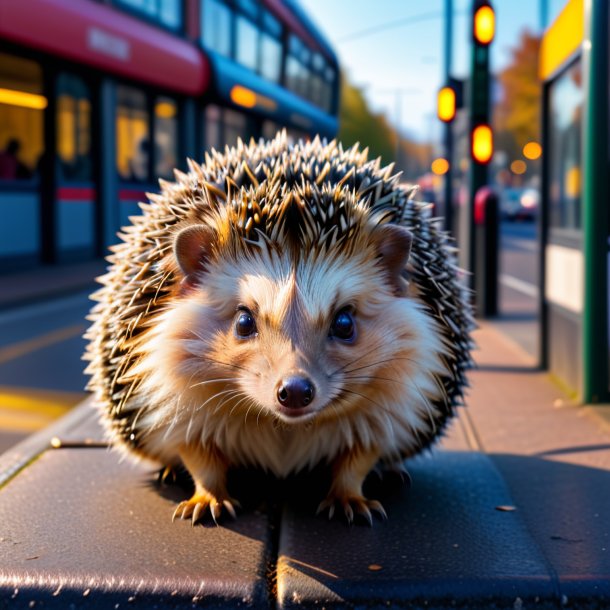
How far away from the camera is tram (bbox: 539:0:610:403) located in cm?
459

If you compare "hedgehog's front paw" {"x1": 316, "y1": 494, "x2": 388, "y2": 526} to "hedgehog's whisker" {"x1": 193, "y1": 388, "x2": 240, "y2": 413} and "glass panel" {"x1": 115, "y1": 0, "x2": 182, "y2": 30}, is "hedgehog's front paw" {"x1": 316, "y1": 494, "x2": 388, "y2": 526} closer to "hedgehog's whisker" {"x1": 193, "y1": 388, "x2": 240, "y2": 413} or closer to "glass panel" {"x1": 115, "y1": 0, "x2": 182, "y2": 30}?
"hedgehog's whisker" {"x1": 193, "y1": 388, "x2": 240, "y2": 413}

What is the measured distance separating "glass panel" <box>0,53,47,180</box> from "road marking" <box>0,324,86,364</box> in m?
4.99

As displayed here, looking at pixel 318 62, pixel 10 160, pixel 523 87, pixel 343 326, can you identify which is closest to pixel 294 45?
pixel 318 62

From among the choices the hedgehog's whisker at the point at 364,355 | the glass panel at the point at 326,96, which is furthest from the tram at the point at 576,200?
the glass panel at the point at 326,96

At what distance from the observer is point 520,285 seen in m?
12.4

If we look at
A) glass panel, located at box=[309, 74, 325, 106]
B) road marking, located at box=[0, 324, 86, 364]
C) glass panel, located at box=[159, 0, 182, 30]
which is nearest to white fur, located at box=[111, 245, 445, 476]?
road marking, located at box=[0, 324, 86, 364]

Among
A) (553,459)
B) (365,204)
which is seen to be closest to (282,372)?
(365,204)

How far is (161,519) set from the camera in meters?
2.80

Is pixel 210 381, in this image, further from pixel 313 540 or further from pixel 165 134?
pixel 165 134

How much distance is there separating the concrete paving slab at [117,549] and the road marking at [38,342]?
402 cm

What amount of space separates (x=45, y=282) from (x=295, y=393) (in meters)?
9.86

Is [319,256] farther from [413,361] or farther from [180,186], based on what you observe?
[180,186]

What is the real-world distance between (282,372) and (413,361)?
0.50 meters

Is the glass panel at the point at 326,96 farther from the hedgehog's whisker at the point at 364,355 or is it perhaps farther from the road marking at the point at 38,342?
the hedgehog's whisker at the point at 364,355
